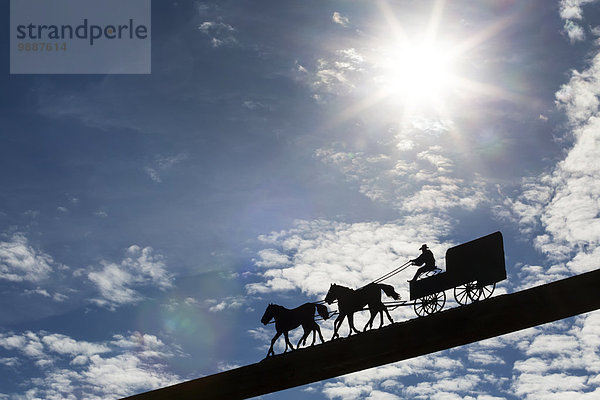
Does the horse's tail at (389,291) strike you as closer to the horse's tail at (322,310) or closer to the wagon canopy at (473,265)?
the wagon canopy at (473,265)

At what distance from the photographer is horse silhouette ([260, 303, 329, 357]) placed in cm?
1364

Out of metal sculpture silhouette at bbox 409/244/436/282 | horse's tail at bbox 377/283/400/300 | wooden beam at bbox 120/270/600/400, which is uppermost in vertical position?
metal sculpture silhouette at bbox 409/244/436/282

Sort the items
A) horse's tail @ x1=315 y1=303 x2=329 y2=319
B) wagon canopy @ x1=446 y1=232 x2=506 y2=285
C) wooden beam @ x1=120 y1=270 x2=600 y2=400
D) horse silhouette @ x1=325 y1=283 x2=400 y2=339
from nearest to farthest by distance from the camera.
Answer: wooden beam @ x1=120 y1=270 x2=600 y2=400 → wagon canopy @ x1=446 y1=232 x2=506 y2=285 → horse silhouette @ x1=325 y1=283 x2=400 y2=339 → horse's tail @ x1=315 y1=303 x2=329 y2=319

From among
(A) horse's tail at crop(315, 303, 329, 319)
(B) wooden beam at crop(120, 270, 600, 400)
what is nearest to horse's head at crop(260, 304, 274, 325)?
(A) horse's tail at crop(315, 303, 329, 319)

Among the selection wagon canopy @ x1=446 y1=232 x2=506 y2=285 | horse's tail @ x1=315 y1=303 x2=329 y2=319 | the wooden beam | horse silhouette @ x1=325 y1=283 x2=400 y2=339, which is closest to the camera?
the wooden beam

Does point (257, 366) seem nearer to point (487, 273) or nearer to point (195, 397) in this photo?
point (195, 397)

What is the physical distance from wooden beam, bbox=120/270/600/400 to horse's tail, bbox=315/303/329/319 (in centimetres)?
240

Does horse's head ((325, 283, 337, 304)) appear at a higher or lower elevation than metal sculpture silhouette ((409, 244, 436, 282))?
lower

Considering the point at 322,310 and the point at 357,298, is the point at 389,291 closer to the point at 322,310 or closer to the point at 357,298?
the point at 357,298

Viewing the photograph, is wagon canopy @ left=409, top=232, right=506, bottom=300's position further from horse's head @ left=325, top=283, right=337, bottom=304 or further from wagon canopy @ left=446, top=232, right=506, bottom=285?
horse's head @ left=325, top=283, right=337, bottom=304

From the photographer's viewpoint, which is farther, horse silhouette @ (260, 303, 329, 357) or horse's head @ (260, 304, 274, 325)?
horse's head @ (260, 304, 274, 325)

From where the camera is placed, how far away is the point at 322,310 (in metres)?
14.0

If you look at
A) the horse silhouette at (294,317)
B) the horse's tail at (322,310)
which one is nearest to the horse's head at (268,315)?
the horse silhouette at (294,317)

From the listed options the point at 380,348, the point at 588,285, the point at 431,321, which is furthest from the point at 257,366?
the point at 588,285
